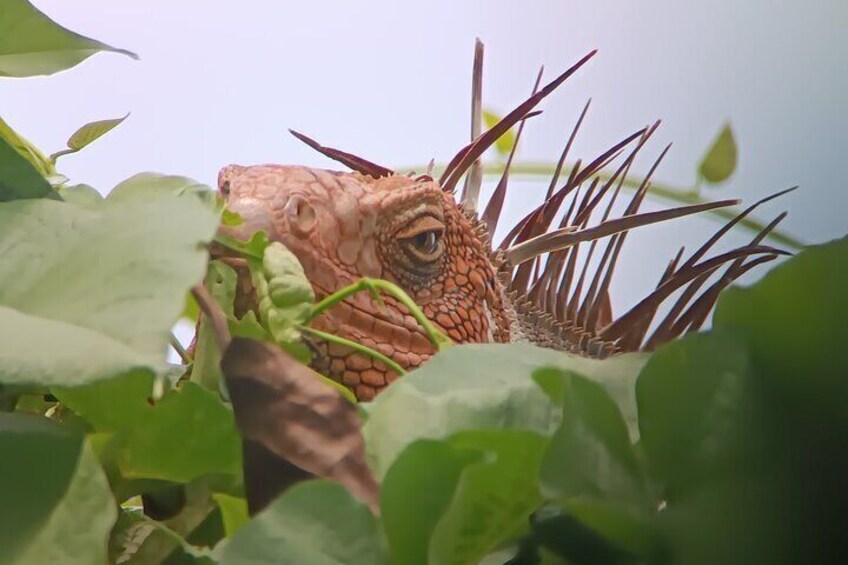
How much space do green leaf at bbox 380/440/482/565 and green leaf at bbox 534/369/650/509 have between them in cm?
1

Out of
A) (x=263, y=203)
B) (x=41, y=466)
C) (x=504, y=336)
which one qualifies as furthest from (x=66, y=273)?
(x=504, y=336)

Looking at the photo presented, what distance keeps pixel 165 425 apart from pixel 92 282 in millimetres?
35

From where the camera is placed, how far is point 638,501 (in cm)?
14

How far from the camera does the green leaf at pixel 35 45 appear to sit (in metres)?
0.21

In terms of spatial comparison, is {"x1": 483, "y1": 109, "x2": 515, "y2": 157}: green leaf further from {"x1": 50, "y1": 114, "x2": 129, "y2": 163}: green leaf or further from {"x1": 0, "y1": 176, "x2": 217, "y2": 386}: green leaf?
{"x1": 0, "y1": 176, "x2": 217, "y2": 386}: green leaf

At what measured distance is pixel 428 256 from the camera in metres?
0.75

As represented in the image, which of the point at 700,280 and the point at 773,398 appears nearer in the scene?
the point at 773,398

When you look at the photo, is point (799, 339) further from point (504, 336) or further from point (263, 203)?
point (504, 336)

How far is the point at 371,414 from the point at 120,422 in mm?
50

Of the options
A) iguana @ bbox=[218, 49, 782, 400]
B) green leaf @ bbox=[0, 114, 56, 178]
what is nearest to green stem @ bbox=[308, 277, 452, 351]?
green leaf @ bbox=[0, 114, 56, 178]

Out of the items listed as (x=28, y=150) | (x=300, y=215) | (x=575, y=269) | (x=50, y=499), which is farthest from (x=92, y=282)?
(x=575, y=269)

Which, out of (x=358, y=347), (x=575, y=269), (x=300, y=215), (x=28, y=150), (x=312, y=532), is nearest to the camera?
(x=312, y=532)

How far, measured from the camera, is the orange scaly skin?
2.09 ft

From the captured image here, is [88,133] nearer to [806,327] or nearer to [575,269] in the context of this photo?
[806,327]
